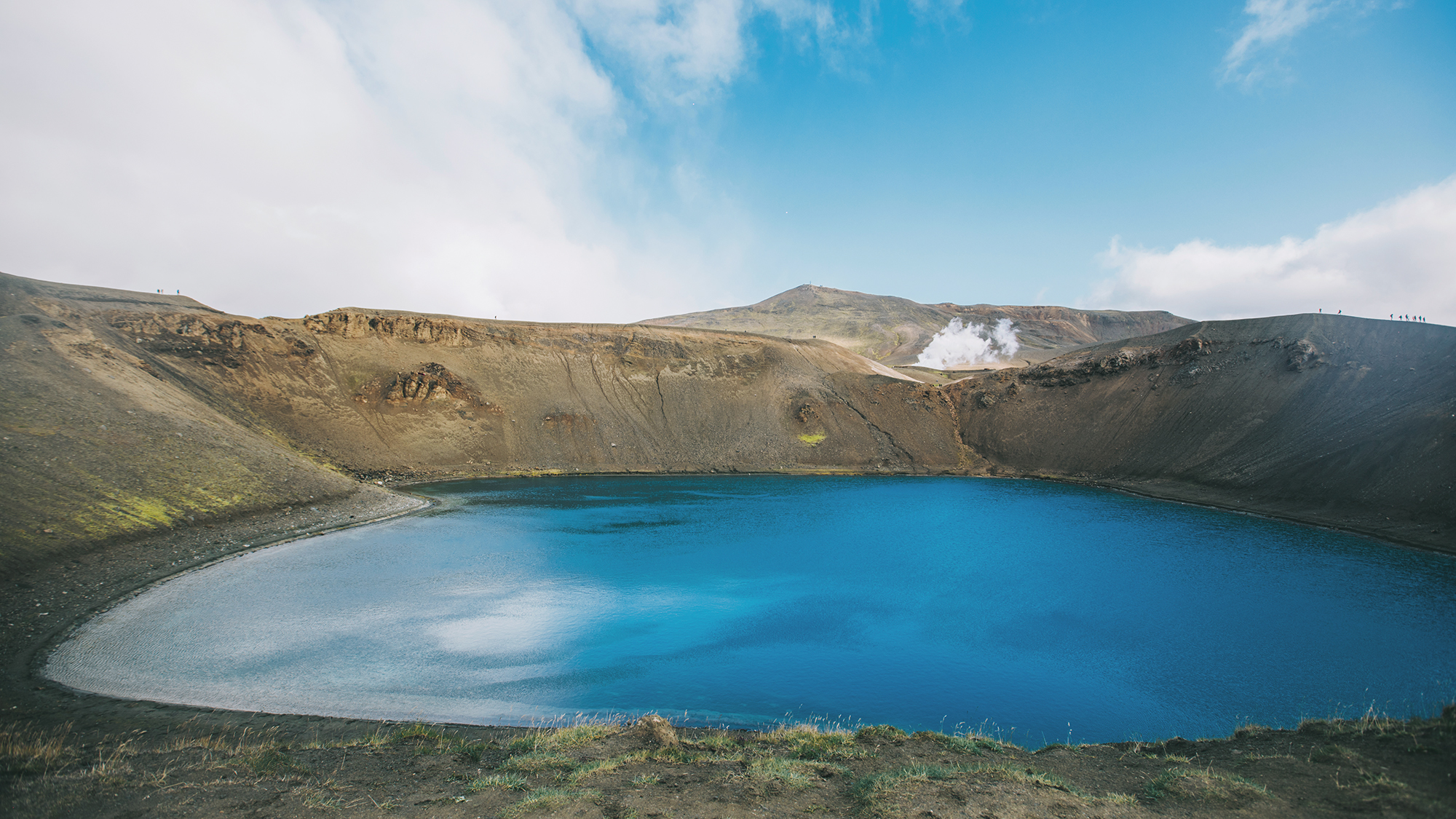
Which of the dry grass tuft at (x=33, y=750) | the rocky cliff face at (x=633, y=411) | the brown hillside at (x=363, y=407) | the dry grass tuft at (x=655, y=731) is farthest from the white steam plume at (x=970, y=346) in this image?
the dry grass tuft at (x=33, y=750)

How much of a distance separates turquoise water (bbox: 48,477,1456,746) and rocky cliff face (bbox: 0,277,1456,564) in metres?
5.87

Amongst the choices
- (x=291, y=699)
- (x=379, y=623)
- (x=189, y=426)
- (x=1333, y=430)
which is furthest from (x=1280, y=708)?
(x=189, y=426)

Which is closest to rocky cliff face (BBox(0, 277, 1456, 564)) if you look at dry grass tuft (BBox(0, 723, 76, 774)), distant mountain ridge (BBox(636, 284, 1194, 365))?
dry grass tuft (BBox(0, 723, 76, 774))

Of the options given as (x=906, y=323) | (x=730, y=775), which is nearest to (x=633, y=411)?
(x=730, y=775)

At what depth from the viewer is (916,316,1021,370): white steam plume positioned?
131125mm

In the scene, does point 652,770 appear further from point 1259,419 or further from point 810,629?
point 1259,419

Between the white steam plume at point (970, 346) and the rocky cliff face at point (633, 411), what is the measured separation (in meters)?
56.7

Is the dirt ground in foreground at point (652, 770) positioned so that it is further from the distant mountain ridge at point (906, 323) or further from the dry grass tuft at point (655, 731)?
the distant mountain ridge at point (906, 323)

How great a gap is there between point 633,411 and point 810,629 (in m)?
46.4

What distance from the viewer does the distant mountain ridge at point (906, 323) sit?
15025cm

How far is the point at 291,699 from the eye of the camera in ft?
47.5

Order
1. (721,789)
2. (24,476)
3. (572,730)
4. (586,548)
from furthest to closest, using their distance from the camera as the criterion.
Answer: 1. (586,548)
2. (24,476)
3. (572,730)
4. (721,789)

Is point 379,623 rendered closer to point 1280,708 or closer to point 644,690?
point 644,690

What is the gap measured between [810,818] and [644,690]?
8.95 meters
